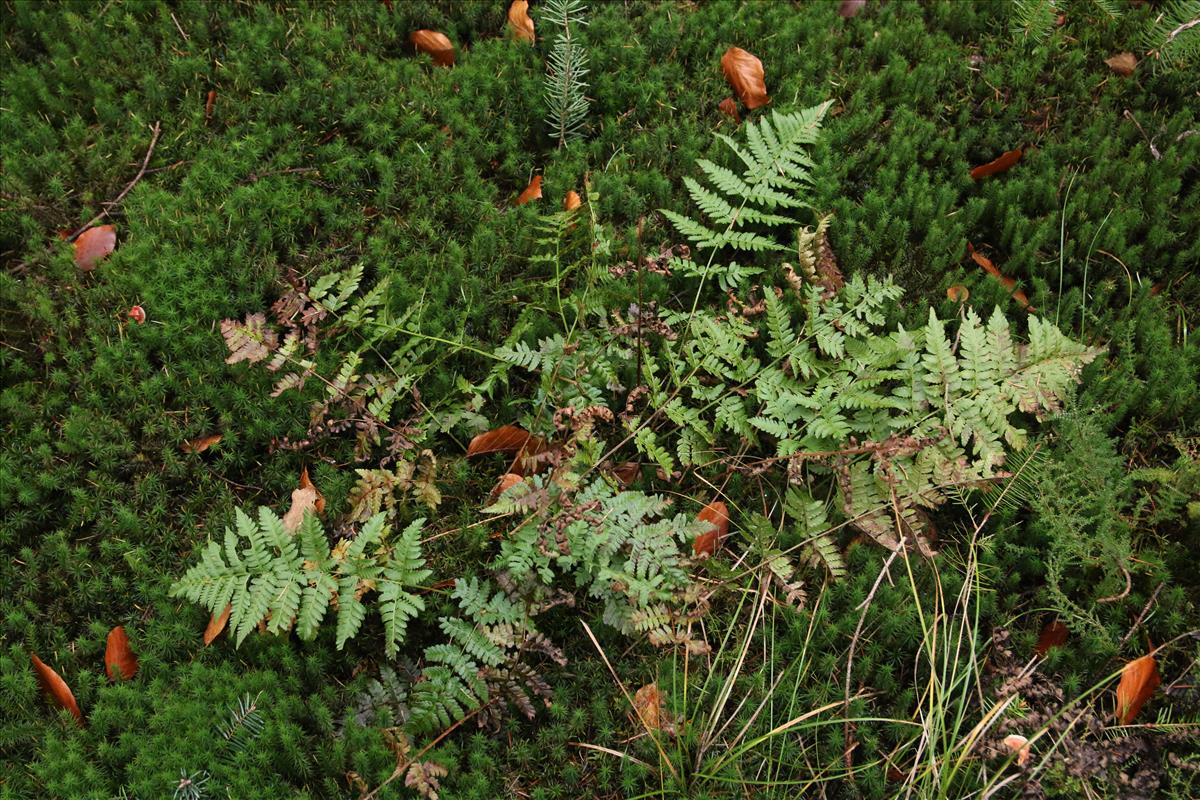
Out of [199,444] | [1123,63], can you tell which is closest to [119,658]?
[199,444]

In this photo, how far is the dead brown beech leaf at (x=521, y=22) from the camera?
4.57 metres

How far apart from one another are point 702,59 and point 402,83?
→ 5.04 feet

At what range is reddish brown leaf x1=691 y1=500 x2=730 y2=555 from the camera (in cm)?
347

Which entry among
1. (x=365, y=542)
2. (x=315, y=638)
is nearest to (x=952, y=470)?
(x=365, y=542)

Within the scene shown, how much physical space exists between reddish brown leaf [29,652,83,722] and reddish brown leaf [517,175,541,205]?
2.69 meters

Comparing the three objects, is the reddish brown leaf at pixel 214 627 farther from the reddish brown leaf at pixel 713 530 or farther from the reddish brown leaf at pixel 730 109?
the reddish brown leaf at pixel 730 109

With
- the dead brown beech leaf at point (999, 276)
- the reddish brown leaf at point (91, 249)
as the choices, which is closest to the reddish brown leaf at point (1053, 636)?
the dead brown beech leaf at point (999, 276)

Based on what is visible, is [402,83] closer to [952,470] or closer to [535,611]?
[535,611]

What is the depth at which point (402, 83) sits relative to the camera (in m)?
4.45

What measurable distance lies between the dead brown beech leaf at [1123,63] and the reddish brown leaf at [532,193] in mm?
2934

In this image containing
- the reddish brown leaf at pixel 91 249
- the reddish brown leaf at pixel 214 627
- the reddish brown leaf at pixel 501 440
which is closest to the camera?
the reddish brown leaf at pixel 214 627

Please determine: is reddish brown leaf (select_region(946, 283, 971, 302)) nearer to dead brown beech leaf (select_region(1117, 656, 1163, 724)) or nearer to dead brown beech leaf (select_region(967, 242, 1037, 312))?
dead brown beech leaf (select_region(967, 242, 1037, 312))

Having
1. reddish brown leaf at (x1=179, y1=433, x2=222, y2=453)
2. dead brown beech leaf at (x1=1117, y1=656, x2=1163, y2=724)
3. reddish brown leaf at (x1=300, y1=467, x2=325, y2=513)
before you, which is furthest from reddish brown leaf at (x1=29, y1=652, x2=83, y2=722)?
dead brown beech leaf at (x1=1117, y1=656, x2=1163, y2=724)

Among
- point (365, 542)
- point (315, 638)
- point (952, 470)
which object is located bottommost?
point (315, 638)
